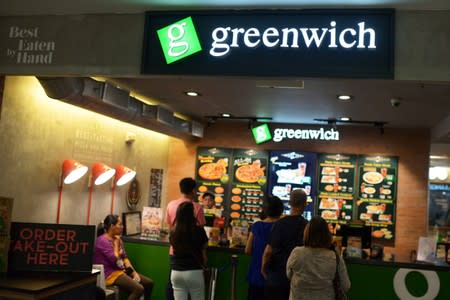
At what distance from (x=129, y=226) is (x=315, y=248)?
→ 14.2ft

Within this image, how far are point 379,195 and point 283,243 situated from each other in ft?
16.5

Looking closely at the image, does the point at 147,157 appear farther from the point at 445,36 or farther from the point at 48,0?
the point at 445,36

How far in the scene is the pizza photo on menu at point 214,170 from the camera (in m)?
9.16

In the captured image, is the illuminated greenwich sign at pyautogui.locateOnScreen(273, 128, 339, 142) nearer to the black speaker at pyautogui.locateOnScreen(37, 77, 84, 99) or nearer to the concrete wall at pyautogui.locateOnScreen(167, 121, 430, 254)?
the concrete wall at pyautogui.locateOnScreen(167, 121, 430, 254)

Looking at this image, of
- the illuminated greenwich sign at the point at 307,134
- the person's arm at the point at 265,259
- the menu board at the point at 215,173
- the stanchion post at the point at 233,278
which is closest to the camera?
the person's arm at the point at 265,259

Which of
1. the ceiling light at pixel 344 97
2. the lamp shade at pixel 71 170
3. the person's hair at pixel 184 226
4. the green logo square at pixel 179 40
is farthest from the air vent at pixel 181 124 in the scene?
the green logo square at pixel 179 40

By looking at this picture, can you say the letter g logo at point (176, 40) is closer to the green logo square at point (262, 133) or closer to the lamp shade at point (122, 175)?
the lamp shade at point (122, 175)

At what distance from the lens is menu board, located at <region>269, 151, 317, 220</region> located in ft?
28.9

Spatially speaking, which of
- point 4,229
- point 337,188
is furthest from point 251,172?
point 4,229

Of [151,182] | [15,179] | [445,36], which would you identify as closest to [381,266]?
[445,36]

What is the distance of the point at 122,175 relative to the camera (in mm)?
7047

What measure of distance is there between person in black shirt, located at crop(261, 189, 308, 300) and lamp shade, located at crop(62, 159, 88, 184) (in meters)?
2.72

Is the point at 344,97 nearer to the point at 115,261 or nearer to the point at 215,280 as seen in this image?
the point at 215,280

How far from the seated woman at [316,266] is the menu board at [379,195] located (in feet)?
17.5
